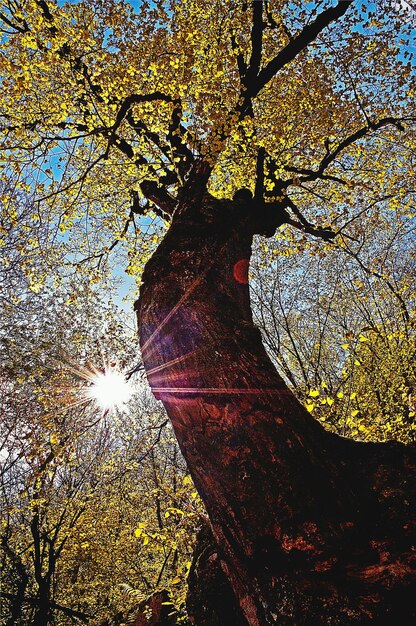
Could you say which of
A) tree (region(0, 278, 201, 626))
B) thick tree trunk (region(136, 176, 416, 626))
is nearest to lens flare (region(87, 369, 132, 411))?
tree (region(0, 278, 201, 626))

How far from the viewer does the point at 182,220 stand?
155 inches

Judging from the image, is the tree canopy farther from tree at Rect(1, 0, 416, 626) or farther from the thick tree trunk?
the thick tree trunk

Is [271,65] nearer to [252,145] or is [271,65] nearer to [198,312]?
[252,145]

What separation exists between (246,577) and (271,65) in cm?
646

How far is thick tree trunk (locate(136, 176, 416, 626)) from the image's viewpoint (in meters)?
1.53

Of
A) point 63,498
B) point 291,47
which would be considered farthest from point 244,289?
point 63,498

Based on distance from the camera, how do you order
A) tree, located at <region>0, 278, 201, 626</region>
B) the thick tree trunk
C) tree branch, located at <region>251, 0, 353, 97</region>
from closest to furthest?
the thick tree trunk
tree branch, located at <region>251, 0, 353, 97</region>
tree, located at <region>0, 278, 201, 626</region>

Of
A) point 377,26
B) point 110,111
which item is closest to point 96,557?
point 110,111

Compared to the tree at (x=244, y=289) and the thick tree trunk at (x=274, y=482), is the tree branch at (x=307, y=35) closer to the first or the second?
the tree at (x=244, y=289)

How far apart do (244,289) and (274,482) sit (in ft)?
6.88

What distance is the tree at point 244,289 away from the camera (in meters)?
1.63

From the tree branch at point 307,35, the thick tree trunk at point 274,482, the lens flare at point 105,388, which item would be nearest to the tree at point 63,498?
the lens flare at point 105,388

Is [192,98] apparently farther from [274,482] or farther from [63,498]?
[63,498]

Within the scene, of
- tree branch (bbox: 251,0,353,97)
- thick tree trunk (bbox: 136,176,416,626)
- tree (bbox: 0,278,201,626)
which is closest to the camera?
thick tree trunk (bbox: 136,176,416,626)
